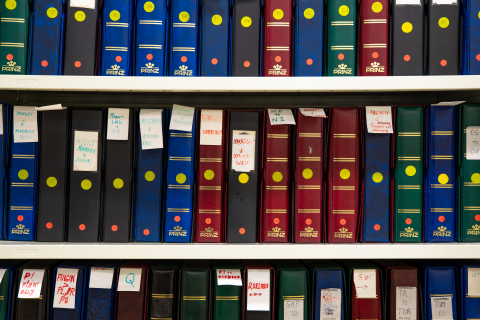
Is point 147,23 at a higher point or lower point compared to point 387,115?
higher

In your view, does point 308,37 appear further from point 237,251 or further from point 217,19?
point 237,251

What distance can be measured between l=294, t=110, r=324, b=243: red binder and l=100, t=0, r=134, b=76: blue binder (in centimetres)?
52

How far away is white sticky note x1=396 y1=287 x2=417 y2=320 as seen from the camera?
858mm

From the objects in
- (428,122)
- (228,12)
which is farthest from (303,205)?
(228,12)

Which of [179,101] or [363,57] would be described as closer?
[363,57]

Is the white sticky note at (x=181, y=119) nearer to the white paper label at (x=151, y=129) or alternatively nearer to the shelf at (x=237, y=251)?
the white paper label at (x=151, y=129)

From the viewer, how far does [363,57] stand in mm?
869

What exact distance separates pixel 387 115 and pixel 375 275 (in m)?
0.45

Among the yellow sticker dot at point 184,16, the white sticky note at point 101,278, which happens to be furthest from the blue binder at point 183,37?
the white sticky note at point 101,278

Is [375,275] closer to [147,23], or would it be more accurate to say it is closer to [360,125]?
[360,125]

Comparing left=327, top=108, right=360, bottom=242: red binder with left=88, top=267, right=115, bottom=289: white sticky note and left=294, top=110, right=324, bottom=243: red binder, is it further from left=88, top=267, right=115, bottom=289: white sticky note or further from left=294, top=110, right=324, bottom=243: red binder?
left=88, top=267, right=115, bottom=289: white sticky note

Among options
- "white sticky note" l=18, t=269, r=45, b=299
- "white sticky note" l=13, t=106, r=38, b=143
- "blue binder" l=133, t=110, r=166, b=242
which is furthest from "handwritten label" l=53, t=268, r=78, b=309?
"white sticky note" l=13, t=106, r=38, b=143

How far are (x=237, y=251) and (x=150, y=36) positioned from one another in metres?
0.64

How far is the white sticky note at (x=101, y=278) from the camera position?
0.86 meters
